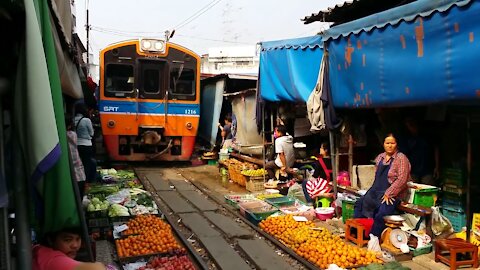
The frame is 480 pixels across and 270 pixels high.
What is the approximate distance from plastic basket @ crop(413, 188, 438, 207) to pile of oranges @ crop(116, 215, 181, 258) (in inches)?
131

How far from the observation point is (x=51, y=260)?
93.9 inches

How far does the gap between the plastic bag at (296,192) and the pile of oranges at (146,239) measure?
2.83m

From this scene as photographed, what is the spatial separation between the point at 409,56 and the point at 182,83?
26.7ft

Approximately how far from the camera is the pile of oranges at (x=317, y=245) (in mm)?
4770

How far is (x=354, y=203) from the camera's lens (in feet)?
20.3

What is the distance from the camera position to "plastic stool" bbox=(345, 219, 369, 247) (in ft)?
17.7

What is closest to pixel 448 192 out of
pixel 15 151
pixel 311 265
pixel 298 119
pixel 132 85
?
pixel 311 265

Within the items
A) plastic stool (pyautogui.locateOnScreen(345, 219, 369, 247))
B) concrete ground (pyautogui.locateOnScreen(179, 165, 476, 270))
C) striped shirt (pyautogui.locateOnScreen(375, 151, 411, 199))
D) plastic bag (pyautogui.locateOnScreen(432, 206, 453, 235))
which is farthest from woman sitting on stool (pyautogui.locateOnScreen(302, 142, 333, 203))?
plastic bag (pyautogui.locateOnScreen(432, 206, 453, 235))

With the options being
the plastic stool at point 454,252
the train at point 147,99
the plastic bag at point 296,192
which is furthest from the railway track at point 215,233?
the train at point 147,99

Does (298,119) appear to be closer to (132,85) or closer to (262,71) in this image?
(262,71)

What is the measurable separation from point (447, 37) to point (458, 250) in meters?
2.36

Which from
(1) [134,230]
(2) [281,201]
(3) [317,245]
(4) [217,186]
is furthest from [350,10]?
(1) [134,230]

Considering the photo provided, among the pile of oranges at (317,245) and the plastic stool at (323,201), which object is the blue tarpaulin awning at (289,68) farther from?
the pile of oranges at (317,245)

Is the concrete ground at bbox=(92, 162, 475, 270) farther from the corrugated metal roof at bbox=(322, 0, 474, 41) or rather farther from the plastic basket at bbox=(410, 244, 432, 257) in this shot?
the corrugated metal roof at bbox=(322, 0, 474, 41)
